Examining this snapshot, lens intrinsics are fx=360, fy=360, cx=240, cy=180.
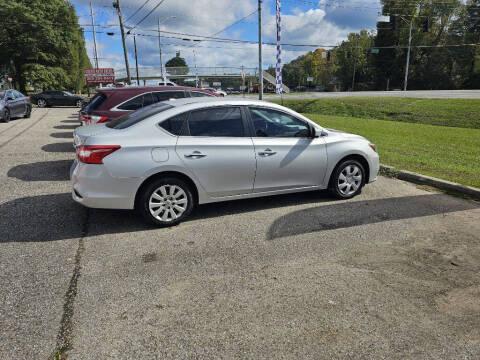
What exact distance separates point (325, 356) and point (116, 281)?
1969 mm

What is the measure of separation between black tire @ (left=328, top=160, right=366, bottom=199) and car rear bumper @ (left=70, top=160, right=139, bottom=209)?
120 inches

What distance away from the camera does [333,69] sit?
8862 cm

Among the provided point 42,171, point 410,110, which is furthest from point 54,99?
point 410,110

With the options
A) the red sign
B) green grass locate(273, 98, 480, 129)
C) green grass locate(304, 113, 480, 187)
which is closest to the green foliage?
the red sign

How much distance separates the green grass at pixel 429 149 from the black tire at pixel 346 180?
7.26 feet

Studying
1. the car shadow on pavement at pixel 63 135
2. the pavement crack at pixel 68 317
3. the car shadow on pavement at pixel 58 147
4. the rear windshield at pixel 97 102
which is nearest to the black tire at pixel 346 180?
the pavement crack at pixel 68 317

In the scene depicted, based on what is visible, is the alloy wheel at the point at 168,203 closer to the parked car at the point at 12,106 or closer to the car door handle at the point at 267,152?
the car door handle at the point at 267,152

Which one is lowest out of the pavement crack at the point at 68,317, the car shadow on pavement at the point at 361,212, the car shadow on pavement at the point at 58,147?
the car shadow on pavement at the point at 361,212

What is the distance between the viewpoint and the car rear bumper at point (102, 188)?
13.9 feet

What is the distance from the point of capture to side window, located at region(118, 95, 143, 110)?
8006 millimetres

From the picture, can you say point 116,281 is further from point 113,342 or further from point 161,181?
point 161,181

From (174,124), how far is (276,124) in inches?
59.4

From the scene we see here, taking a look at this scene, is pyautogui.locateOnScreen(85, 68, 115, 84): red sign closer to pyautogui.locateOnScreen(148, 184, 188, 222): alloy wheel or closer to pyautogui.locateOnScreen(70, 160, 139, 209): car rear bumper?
pyautogui.locateOnScreen(70, 160, 139, 209): car rear bumper

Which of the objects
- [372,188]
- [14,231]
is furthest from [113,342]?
[372,188]
